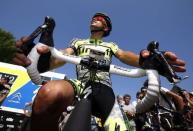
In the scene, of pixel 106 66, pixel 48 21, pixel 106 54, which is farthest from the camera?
pixel 106 54

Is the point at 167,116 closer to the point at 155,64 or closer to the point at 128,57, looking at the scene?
the point at 128,57

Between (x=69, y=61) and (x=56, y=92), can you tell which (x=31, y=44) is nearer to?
(x=69, y=61)

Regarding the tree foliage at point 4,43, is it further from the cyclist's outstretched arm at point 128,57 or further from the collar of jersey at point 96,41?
the cyclist's outstretched arm at point 128,57

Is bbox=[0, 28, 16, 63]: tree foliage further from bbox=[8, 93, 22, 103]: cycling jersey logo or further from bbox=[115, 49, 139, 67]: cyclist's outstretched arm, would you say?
bbox=[115, 49, 139, 67]: cyclist's outstretched arm

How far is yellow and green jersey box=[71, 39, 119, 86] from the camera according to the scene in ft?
10.9

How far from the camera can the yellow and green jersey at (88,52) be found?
3331 millimetres

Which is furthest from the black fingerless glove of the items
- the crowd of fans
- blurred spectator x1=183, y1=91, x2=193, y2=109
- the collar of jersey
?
blurred spectator x1=183, y1=91, x2=193, y2=109

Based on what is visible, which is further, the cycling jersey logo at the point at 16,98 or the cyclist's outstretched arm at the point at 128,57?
the cycling jersey logo at the point at 16,98

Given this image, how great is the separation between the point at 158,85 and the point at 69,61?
0.88 meters

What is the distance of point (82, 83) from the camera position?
3.10 m

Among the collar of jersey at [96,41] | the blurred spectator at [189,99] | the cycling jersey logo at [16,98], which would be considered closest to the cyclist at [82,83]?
the collar of jersey at [96,41]

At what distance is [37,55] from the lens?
308 cm

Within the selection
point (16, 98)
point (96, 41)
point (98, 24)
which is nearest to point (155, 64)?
point (96, 41)

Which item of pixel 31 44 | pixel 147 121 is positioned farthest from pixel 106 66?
pixel 147 121
